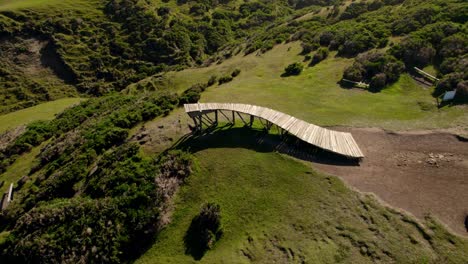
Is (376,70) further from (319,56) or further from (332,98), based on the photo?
(319,56)

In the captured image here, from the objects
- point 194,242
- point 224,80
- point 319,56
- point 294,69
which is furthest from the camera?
point 319,56

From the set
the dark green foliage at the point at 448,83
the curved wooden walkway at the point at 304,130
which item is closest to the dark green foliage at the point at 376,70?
the dark green foliage at the point at 448,83

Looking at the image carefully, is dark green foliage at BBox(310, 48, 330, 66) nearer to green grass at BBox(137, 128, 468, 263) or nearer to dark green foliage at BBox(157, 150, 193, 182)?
green grass at BBox(137, 128, 468, 263)

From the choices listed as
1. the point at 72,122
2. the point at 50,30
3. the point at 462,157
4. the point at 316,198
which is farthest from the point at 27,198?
the point at 50,30

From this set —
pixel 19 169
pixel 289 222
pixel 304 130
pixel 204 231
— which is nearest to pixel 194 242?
pixel 204 231

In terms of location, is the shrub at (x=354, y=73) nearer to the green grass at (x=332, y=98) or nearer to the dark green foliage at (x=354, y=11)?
the green grass at (x=332, y=98)

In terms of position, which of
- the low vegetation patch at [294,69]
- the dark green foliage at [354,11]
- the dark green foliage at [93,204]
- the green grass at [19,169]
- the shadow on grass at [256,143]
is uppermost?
the dark green foliage at [354,11]

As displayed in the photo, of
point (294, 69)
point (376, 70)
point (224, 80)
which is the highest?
point (376, 70)

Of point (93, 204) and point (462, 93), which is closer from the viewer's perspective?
point (93, 204)
